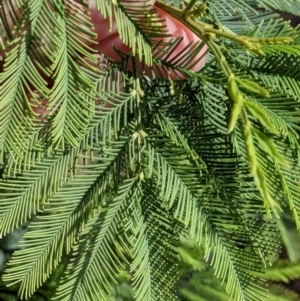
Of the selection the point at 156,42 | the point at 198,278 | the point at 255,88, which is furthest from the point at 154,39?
the point at 198,278

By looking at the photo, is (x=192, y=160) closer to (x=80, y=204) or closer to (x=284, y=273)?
(x=80, y=204)

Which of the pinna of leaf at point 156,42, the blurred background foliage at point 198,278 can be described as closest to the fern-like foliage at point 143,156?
the pinna of leaf at point 156,42

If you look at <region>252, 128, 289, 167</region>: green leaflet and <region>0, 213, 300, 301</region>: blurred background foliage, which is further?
<region>0, 213, 300, 301</region>: blurred background foliage

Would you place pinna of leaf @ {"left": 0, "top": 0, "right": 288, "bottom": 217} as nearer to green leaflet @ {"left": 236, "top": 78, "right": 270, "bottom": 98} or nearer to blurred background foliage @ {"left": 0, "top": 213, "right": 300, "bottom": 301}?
green leaflet @ {"left": 236, "top": 78, "right": 270, "bottom": 98}

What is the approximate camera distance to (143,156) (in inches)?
15.9

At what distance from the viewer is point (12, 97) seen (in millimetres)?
333

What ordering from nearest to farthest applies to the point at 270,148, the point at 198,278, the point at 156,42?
the point at 270,148, the point at 156,42, the point at 198,278

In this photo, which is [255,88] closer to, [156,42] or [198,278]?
[156,42]

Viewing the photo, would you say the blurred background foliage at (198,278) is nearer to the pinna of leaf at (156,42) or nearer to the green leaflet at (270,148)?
the pinna of leaf at (156,42)

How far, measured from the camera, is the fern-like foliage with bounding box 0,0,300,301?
0.35m

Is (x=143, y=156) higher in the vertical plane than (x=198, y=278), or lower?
higher

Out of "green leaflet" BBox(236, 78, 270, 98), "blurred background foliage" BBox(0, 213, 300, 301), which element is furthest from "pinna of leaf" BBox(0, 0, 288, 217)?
"blurred background foliage" BBox(0, 213, 300, 301)

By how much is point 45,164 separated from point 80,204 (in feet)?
0.16

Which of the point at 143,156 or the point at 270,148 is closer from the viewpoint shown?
the point at 270,148
